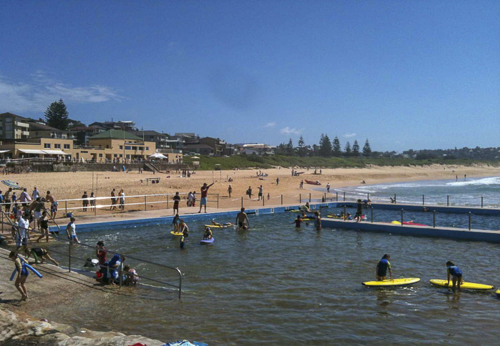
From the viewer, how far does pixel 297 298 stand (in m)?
11.9

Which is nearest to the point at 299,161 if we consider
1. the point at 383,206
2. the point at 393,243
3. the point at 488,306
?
the point at 383,206

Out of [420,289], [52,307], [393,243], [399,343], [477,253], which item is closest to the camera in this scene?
[399,343]

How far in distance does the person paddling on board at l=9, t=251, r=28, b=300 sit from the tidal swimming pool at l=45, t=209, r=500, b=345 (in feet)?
3.43

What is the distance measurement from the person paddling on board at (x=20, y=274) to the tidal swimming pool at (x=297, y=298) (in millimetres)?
1046

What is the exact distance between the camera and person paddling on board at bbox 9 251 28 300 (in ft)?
31.8

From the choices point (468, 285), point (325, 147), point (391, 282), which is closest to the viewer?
point (468, 285)

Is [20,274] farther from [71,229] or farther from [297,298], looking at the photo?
[71,229]

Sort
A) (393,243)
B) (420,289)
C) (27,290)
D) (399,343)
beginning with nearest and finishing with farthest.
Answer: (399,343) → (27,290) → (420,289) → (393,243)

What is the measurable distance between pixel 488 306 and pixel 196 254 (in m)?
11.0

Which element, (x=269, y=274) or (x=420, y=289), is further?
(x=269, y=274)

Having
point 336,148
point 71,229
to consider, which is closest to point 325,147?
point 336,148

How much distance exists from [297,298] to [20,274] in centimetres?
747

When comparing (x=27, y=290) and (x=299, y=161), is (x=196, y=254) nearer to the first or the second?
(x=27, y=290)

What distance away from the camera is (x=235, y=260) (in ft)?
53.9
